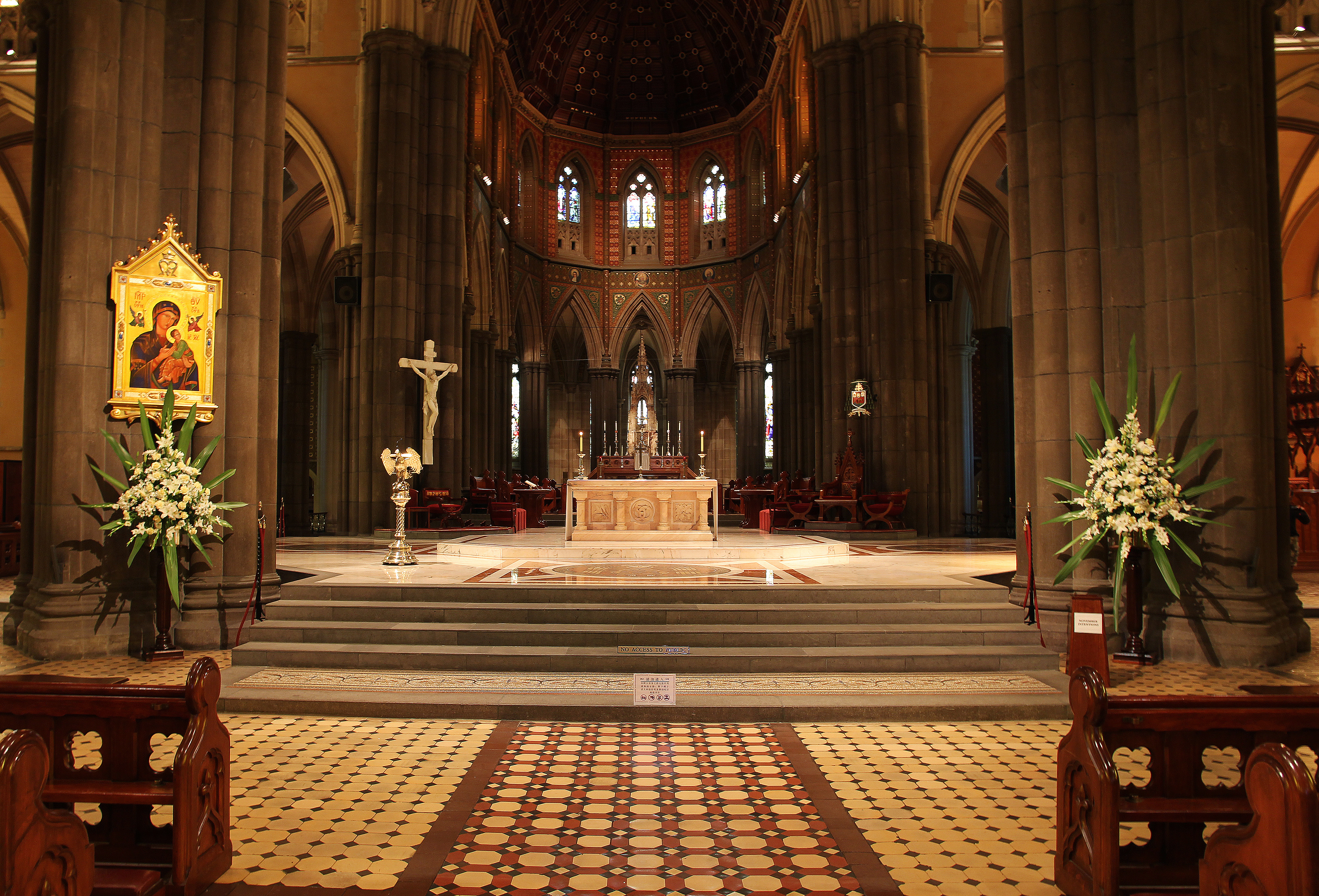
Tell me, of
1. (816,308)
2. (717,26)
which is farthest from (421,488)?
(717,26)

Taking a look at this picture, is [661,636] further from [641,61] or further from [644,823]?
[641,61]

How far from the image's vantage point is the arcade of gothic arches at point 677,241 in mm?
7359

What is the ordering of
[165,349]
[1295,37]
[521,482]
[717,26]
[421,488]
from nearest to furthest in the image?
[165,349] → [1295,37] → [421,488] → [521,482] → [717,26]

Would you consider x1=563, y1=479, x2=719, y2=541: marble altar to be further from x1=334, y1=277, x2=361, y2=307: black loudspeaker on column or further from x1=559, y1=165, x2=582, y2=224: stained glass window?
x1=559, y1=165, x2=582, y2=224: stained glass window

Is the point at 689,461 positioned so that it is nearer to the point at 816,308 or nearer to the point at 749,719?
the point at 816,308

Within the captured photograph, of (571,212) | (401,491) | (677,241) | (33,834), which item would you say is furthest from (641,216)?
(33,834)

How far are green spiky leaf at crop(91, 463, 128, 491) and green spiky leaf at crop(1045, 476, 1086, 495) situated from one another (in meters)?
7.71

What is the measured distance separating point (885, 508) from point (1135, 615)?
384 inches

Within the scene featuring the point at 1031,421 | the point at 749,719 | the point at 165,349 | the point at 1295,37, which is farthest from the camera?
the point at 1295,37

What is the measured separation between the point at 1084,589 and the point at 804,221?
1832 centimetres

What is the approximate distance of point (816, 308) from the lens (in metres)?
21.8

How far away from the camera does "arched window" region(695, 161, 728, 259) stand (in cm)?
3447

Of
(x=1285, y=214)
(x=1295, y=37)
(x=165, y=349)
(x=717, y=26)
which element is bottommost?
(x=165, y=349)

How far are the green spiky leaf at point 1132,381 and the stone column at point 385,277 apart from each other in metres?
13.7
